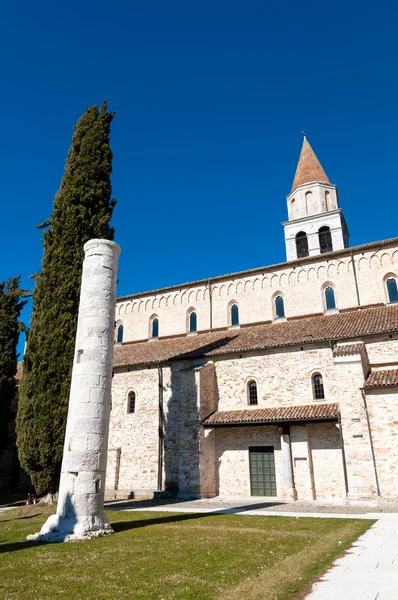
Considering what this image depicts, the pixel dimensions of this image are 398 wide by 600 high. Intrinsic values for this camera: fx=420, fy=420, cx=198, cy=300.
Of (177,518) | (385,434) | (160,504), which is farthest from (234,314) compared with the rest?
(177,518)

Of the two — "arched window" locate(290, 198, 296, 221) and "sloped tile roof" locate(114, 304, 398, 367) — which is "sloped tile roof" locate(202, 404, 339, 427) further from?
"arched window" locate(290, 198, 296, 221)

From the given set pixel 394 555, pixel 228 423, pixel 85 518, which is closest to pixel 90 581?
pixel 85 518

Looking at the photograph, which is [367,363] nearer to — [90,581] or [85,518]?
[85,518]

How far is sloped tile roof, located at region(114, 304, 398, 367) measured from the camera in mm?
20047

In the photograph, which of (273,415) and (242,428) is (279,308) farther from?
(273,415)

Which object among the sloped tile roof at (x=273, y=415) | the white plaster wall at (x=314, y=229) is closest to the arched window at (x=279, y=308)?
the sloped tile roof at (x=273, y=415)

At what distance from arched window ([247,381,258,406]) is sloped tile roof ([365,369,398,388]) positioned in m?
5.58

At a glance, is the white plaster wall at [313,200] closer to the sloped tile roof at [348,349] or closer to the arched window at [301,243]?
the arched window at [301,243]

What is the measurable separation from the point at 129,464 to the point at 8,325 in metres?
10.8

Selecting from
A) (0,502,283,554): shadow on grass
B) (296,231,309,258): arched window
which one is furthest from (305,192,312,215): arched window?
(0,502,283,554): shadow on grass

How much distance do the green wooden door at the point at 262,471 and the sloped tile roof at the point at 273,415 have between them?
171cm

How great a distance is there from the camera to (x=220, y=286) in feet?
93.7

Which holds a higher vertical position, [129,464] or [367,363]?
[367,363]

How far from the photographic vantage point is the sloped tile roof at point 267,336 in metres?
20.0
